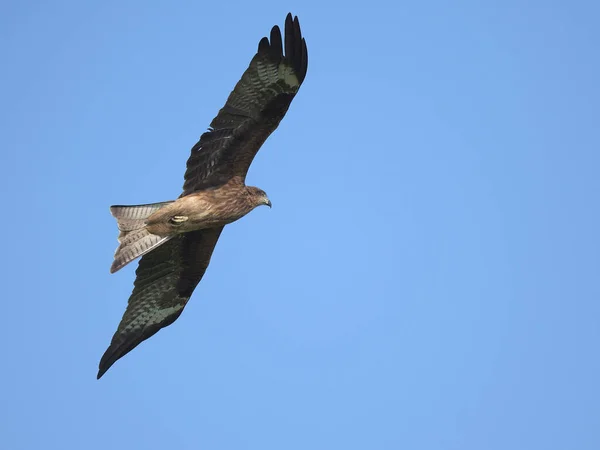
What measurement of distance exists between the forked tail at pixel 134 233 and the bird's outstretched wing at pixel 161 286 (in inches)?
→ 23.0

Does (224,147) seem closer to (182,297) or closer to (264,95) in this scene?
(264,95)

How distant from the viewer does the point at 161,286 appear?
504 inches

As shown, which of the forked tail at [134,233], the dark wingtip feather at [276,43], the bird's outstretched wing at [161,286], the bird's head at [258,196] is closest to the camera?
the dark wingtip feather at [276,43]

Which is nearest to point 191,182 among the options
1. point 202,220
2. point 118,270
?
point 202,220

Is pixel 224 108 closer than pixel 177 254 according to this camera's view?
Yes

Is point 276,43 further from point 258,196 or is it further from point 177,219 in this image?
point 177,219

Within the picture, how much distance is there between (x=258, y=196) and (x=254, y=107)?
3.56ft

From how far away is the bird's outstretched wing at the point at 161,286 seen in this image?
12508 mm

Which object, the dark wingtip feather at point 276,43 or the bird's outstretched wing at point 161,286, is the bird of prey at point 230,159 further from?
the bird's outstretched wing at point 161,286

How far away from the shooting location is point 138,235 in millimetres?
11914

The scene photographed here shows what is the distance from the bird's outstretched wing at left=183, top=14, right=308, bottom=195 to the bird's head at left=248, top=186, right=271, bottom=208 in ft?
1.08

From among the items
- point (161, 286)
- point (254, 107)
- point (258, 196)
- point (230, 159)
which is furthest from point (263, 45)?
Answer: point (161, 286)

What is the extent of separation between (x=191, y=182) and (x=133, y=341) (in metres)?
2.27

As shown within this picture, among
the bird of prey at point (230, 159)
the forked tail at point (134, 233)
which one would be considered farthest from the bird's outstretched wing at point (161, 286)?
the forked tail at point (134, 233)
